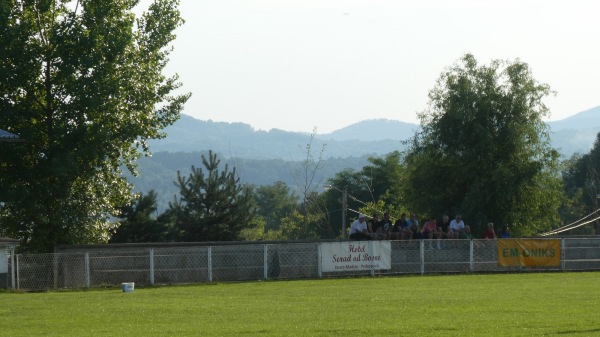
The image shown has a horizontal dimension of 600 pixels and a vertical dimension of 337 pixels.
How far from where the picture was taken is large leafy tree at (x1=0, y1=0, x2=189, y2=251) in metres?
40.4

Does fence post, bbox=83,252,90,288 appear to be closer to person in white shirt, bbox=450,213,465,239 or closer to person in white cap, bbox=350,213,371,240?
person in white cap, bbox=350,213,371,240

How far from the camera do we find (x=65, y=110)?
4116cm

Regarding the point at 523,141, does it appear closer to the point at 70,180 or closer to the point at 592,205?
the point at 70,180

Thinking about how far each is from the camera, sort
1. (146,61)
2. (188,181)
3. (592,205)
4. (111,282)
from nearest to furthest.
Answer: (111,282), (146,61), (188,181), (592,205)

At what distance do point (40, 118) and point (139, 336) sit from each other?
2649cm

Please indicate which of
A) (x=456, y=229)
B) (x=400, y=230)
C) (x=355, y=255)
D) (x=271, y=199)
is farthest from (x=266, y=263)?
(x=271, y=199)

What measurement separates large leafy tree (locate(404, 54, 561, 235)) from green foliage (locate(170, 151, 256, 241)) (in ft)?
55.1

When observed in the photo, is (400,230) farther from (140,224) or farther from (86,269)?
(140,224)

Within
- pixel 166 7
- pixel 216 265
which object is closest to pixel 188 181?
pixel 166 7

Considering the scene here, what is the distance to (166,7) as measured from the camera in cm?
4478

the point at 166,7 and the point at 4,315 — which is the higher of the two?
the point at 166,7

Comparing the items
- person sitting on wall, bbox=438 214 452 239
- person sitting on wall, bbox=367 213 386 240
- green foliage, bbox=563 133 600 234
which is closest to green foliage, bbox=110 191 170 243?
person sitting on wall, bbox=367 213 386 240

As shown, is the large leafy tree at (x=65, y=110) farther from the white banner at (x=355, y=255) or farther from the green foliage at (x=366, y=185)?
the green foliage at (x=366, y=185)

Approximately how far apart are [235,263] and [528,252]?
36.1ft
